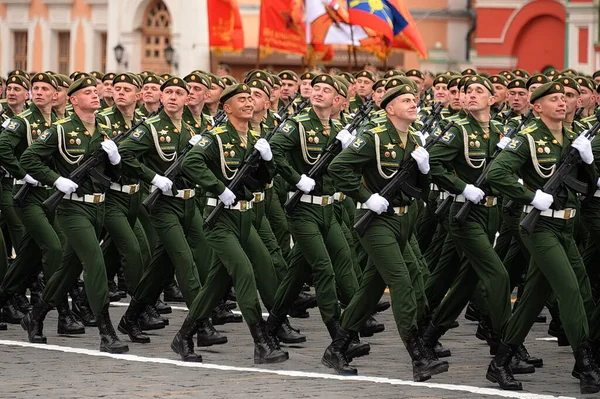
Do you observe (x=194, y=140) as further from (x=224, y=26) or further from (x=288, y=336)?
(x=224, y=26)

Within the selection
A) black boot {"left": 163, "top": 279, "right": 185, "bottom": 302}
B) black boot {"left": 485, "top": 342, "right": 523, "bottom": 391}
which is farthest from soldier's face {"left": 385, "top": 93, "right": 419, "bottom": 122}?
black boot {"left": 163, "top": 279, "right": 185, "bottom": 302}

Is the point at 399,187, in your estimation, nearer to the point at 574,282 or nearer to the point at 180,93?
the point at 574,282

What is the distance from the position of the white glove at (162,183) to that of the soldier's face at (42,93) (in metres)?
1.67

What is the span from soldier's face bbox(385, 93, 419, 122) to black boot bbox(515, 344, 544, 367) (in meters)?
1.77

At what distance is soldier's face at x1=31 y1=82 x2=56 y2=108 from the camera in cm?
1470

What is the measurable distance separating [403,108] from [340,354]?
1.75 meters

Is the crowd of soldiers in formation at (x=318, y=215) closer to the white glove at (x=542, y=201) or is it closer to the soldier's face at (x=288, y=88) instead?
the white glove at (x=542, y=201)

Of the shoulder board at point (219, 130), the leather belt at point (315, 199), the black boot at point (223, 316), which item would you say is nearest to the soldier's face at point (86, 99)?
the shoulder board at point (219, 130)

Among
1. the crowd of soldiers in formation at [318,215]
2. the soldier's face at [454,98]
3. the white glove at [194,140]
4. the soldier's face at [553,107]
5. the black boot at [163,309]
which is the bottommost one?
the black boot at [163,309]

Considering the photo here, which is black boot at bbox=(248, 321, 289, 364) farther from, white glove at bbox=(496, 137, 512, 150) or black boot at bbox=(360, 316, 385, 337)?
white glove at bbox=(496, 137, 512, 150)

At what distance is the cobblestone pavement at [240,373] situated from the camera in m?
11.2

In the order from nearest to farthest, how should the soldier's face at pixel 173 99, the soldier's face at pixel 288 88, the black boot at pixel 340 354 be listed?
1. the black boot at pixel 340 354
2. the soldier's face at pixel 173 99
3. the soldier's face at pixel 288 88

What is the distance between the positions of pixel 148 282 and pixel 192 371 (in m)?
1.86

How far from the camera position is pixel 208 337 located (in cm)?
1332
